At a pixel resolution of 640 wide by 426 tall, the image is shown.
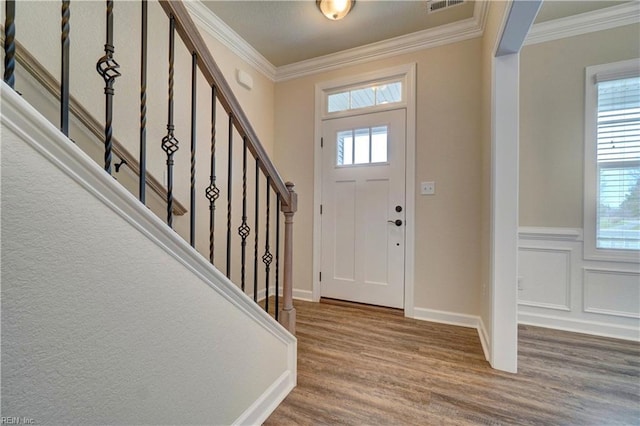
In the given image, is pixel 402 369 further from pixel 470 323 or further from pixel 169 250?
pixel 169 250

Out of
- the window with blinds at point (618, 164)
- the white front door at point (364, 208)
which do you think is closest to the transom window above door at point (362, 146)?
the white front door at point (364, 208)

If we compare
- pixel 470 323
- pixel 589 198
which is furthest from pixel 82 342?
pixel 589 198

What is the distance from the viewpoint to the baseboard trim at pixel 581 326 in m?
2.20

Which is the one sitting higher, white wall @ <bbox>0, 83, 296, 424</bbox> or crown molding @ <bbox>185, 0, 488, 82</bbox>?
crown molding @ <bbox>185, 0, 488, 82</bbox>

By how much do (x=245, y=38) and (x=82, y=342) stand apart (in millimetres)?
2930

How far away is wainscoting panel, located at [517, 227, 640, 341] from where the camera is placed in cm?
223

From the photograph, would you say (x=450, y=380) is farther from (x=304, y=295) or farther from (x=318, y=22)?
→ (x=318, y=22)

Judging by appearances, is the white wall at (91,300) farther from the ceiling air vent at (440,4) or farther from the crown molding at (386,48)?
the crown molding at (386,48)

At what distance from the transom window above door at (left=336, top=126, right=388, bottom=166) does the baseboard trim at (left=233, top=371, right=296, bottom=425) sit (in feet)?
6.97

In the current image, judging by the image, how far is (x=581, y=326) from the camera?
2.33 meters

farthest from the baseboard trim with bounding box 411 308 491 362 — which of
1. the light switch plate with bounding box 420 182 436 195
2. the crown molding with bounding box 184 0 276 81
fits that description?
the crown molding with bounding box 184 0 276 81

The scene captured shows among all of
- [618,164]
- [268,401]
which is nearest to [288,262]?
[268,401]

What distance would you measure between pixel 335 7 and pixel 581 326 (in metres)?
3.39

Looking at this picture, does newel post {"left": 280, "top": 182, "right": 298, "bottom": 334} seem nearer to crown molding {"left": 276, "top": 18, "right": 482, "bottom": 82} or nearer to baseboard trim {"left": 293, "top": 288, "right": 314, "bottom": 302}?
baseboard trim {"left": 293, "top": 288, "right": 314, "bottom": 302}
